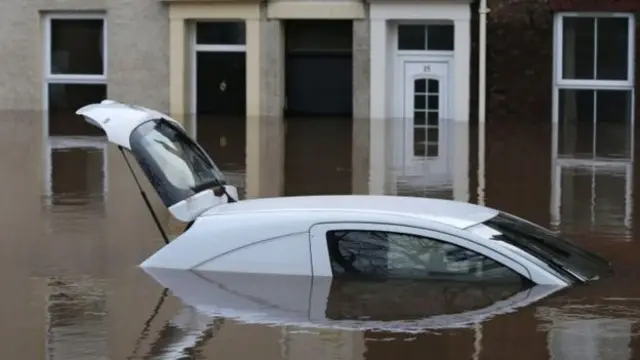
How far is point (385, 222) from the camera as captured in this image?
8.00 meters

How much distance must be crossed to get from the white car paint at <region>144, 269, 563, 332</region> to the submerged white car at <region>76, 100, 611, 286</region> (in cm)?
8

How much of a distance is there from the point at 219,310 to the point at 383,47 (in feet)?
69.8

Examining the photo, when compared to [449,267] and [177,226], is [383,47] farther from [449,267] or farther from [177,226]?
[449,267]

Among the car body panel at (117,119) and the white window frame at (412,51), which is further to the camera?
Answer: the white window frame at (412,51)

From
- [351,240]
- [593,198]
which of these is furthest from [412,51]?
[351,240]

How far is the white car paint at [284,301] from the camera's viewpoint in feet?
26.3

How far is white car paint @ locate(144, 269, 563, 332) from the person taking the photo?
26.3 feet

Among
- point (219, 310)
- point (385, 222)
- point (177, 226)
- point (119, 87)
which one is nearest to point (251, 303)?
point (219, 310)

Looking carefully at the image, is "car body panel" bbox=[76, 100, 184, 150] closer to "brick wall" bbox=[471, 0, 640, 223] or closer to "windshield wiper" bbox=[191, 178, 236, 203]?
"windshield wiper" bbox=[191, 178, 236, 203]

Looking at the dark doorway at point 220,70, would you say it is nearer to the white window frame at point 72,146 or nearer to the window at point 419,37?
the window at point 419,37

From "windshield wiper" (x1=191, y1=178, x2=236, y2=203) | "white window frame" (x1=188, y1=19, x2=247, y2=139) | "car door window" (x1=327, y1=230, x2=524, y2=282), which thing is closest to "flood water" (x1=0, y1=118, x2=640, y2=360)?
"car door window" (x1=327, y1=230, x2=524, y2=282)

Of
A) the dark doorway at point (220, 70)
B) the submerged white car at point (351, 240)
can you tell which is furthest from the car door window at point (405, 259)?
the dark doorway at point (220, 70)

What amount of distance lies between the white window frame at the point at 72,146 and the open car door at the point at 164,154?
6.56 m

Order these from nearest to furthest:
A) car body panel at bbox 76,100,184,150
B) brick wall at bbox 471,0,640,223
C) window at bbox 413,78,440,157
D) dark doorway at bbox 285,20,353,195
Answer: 1. car body panel at bbox 76,100,184,150
2. brick wall at bbox 471,0,640,223
3. window at bbox 413,78,440,157
4. dark doorway at bbox 285,20,353,195
